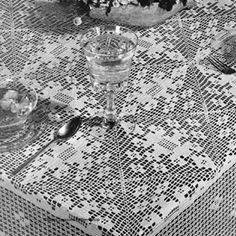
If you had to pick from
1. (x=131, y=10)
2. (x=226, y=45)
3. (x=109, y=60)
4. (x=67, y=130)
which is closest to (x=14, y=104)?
(x=67, y=130)

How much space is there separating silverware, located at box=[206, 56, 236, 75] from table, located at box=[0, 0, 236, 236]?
0.06 ft

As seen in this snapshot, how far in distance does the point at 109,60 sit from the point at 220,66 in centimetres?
44

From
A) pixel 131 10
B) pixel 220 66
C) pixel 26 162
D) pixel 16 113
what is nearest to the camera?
pixel 26 162

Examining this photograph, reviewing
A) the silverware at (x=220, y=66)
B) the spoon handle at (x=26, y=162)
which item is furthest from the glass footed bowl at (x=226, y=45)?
the spoon handle at (x=26, y=162)

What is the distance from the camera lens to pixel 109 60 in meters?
1.61

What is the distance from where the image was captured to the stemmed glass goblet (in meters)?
1.62

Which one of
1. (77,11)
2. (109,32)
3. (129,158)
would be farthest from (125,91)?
(77,11)

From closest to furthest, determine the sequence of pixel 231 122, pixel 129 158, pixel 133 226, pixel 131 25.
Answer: pixel 133 226 < pixel 129 158 < pixel 231 122 < pixel 131 25

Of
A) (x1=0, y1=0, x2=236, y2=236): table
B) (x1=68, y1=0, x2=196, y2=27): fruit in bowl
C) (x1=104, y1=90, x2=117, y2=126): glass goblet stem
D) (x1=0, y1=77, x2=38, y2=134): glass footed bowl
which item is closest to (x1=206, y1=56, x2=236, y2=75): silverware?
(x1=0, y1=0, x2=236, y2=236): table

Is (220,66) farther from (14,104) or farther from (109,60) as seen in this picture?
(14,104)

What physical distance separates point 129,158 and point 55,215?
226 mm

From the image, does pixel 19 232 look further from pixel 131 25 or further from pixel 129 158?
pixel 131 25

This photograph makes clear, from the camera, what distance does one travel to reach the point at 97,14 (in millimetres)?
2143

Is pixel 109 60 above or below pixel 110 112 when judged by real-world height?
above
